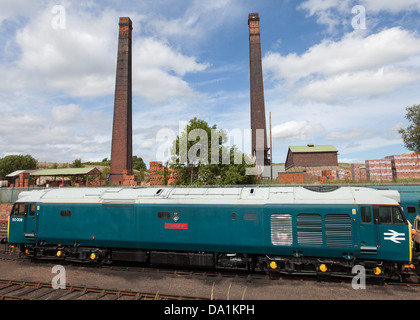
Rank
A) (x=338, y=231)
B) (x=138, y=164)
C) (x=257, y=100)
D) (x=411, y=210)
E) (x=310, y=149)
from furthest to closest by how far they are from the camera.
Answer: (x=138, y=164), (x=310, y=149), (x=257, y=100), (x=411, y=210), (x=338, y=231)

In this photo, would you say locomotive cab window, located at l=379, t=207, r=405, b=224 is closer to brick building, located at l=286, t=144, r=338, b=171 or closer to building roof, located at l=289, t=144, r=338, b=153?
brick building, located at l=286, t=144, r=338, b=171

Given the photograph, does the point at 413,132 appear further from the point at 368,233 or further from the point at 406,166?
the point at 368,233

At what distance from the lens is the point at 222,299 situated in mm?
9656

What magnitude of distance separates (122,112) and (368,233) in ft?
122

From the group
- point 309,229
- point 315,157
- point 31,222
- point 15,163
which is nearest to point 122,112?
point 31,222

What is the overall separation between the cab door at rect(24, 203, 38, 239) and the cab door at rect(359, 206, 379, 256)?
14938 millimetres

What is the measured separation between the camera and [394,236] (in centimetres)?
1012

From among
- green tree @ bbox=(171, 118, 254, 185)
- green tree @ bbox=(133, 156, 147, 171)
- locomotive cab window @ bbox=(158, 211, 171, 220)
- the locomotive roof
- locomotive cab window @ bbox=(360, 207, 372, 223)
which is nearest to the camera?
locomotive cab window @ bbox=(360, 207, 372, 223)

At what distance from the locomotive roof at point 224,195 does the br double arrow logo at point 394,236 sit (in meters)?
1.08

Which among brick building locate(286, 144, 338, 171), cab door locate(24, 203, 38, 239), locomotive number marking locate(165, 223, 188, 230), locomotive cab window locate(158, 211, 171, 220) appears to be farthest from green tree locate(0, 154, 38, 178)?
locomotive number marking locate(165, 223, 188, 230)

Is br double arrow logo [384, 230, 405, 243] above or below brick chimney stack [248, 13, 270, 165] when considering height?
below

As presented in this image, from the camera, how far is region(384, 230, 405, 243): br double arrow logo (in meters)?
10.1
